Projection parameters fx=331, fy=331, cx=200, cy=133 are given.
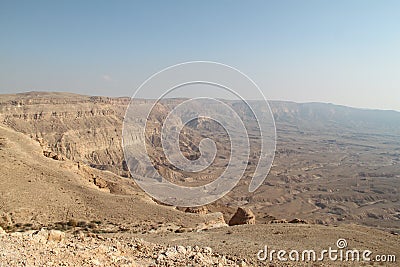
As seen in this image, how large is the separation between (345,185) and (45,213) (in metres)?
115

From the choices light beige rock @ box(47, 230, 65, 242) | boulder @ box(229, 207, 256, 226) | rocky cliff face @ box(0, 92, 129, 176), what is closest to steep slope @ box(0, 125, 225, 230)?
boulder @ box(229, 207, 256, 226)

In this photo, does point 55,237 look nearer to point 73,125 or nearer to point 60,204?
point 60,204

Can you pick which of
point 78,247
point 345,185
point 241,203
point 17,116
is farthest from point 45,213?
point 345,185

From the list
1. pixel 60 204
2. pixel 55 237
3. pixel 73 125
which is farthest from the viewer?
pixel 73 125

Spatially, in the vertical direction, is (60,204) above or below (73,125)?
below

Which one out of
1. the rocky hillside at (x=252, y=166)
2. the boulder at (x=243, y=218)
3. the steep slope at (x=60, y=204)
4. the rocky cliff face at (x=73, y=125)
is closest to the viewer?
the steep slope at (x=60, y=204)

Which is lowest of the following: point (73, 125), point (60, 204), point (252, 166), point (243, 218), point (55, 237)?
point (252, 166)

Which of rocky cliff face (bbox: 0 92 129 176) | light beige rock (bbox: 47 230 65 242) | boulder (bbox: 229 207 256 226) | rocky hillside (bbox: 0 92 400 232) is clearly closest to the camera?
light beige rock (bbox: 47 230 65 242)

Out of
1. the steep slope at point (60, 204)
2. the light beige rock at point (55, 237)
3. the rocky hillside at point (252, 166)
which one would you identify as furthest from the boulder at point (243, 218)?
the rocky hillside at point (252, 166)

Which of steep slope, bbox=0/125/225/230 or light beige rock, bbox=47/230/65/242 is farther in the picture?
steep slope, bbox=0/125/225/230

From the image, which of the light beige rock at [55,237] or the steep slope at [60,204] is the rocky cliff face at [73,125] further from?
the light beige rock at [55,237]

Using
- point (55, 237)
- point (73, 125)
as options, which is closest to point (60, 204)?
point (55, 237)

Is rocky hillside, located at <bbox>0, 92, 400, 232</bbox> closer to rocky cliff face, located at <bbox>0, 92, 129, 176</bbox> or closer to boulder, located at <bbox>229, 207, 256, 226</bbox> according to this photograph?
rocky cliff face, located at <bbox>0, 92, 129, 176</bbox>

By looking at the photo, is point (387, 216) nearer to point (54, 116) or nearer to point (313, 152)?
point (54, 116)
